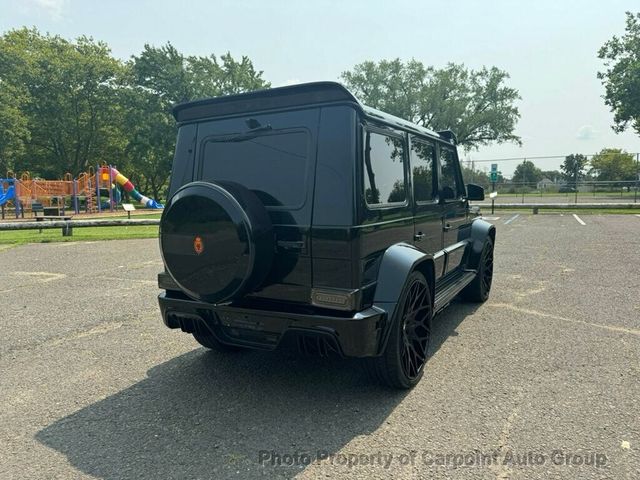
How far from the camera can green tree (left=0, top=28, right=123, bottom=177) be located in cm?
3778

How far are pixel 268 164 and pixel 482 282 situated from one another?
12.4 feet

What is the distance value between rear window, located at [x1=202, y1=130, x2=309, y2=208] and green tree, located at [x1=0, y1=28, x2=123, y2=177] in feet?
134

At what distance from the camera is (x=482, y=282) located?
5.85 meters

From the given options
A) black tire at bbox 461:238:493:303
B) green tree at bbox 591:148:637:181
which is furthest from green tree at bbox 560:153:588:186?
black tire at bbox 461:238:493:303

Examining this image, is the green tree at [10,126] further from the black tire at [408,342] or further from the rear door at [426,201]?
the black tire at [408,342]

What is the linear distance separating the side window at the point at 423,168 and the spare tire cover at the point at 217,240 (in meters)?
1.56

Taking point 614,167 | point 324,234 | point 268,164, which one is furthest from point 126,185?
point 614,167

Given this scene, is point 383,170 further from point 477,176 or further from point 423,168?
point 477,176

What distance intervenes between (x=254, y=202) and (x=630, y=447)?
8.87ft

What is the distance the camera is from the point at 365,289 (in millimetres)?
3000

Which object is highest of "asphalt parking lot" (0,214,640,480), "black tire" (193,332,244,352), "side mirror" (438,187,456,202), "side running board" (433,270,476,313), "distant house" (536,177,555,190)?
"distant house" (536,177,555,190)

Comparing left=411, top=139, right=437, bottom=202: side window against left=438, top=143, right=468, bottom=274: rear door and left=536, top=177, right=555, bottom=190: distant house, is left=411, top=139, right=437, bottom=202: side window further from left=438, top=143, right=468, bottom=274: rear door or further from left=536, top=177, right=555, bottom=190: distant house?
left=536, top=177, right=555, bottom=190: distant house

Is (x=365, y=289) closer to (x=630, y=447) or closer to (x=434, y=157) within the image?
(x=630, y=447)

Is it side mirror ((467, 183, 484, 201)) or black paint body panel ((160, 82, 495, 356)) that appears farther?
side mirror ((467, 183, 484, 201))
